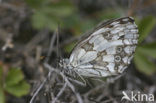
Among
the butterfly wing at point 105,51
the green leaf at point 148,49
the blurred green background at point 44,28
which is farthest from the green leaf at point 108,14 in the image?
the butterfly wing at point 105,51

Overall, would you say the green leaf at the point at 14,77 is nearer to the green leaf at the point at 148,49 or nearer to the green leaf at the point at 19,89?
the green leaf at the point at 19,89

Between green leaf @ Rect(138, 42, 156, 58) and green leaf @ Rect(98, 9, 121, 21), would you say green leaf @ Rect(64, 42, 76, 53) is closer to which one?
green leaf @ Rect(98, 9, 121, 21)

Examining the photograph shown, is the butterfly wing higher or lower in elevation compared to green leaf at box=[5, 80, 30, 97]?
higher

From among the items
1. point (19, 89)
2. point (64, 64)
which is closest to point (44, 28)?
point (19, 89)

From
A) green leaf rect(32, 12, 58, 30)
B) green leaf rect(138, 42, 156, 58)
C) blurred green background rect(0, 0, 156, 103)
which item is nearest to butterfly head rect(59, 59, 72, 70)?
blurred green background rect(0, 0, 156, 103)

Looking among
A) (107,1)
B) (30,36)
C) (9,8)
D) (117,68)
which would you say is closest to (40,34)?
(30,36)
